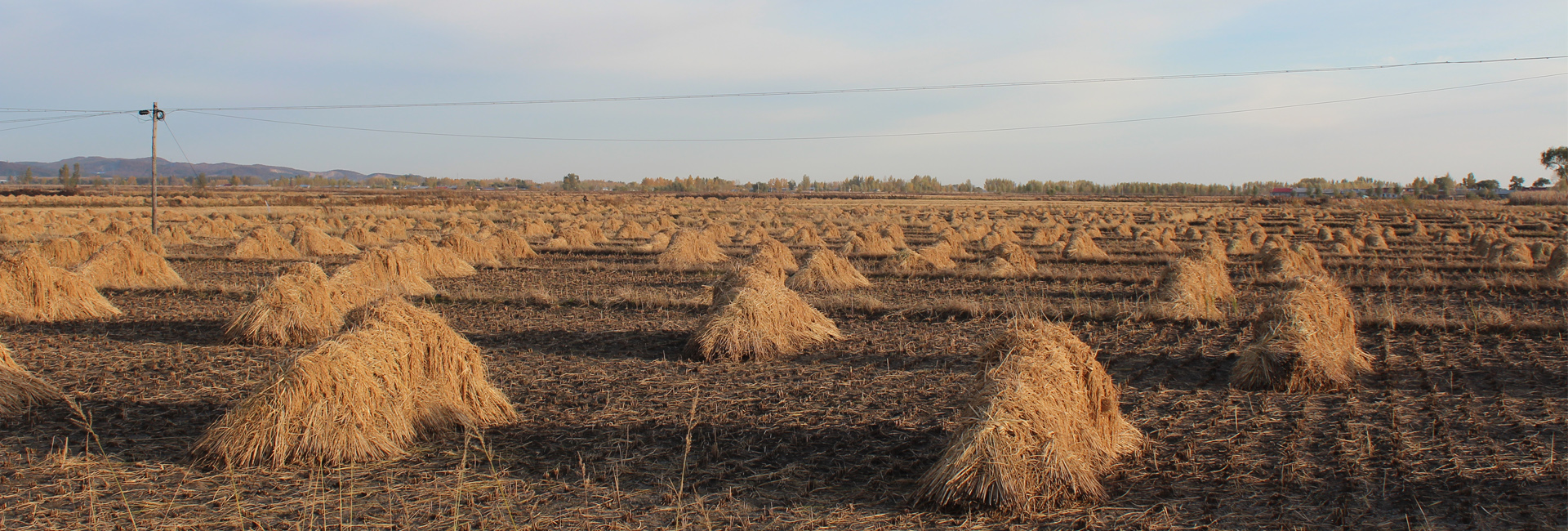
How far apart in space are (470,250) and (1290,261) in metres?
19.3

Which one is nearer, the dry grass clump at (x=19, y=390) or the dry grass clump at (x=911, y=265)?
the dry grass clump at (x=19, y=390)

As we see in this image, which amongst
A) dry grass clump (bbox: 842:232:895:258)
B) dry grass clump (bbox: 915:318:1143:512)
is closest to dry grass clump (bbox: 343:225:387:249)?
dry grass clump (bbox: 842:232:895:258)

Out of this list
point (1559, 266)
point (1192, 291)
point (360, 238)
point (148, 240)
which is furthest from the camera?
point (360, 238)

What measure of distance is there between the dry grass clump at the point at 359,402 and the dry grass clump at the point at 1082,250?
18.9 metres

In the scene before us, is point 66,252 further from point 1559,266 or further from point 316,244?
point 1559,266

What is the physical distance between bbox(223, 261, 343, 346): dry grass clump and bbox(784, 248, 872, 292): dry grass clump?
26.2ft

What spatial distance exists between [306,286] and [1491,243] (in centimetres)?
2771

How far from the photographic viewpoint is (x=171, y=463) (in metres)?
5.77

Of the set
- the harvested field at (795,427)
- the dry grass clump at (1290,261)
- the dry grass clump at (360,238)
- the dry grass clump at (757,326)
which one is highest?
the dry grass clump at (1290,261)

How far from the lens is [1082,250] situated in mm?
23031

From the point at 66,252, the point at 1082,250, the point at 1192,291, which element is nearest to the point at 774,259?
the point at 1192,291

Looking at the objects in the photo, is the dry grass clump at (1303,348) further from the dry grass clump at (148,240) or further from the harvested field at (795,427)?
the dry grass clump at (148,240)

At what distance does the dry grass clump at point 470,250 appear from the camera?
811 inches

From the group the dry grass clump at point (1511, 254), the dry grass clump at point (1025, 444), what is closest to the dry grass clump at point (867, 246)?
the dry grass clump at point (1511, 254)
